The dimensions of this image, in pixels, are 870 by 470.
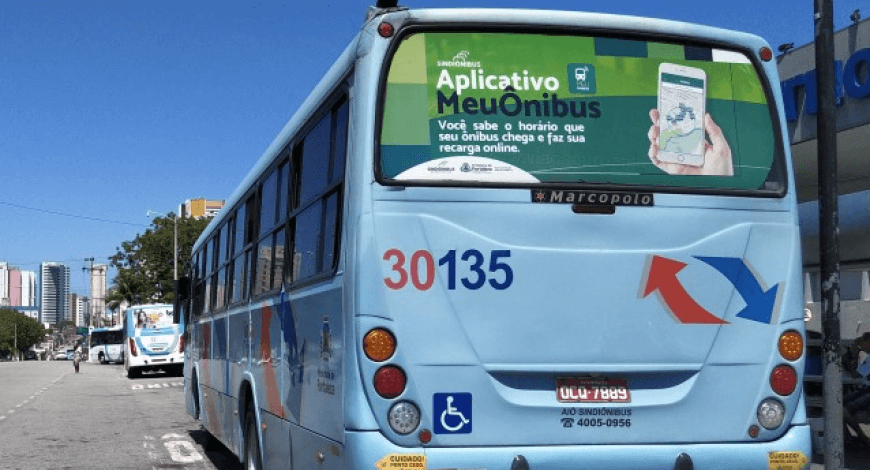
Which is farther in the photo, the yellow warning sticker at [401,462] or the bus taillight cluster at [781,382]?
the bus taillight cluster at [781,382]

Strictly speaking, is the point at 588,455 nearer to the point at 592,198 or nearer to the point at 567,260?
the point at 567,260

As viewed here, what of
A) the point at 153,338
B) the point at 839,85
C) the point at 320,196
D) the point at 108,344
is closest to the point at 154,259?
the point at 108,344

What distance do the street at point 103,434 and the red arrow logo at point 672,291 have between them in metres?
7.94

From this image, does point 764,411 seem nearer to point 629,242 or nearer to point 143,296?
point 629,242

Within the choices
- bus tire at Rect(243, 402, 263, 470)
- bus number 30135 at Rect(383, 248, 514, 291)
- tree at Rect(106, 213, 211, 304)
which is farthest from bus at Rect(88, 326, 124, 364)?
bus number 30135 at Rect(383, 248, 514, 291)

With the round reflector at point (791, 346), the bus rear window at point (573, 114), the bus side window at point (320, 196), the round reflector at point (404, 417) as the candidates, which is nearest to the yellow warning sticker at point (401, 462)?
the round reflector at point (404, 417)

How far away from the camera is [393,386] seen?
4.98m

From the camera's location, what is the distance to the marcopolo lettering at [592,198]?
17.3 feet

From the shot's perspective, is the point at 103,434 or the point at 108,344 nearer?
the point at 103,434

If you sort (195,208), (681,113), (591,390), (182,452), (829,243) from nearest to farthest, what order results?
(591,390) < (681,113) < (829,243) < (182,452) < (195,208)

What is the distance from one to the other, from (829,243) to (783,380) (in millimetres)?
3106

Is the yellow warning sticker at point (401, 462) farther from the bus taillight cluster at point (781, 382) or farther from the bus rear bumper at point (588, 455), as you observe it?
the bus taillight cluster at point (781, 382)

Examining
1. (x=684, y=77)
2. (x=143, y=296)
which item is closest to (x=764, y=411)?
(x=684, y=77)

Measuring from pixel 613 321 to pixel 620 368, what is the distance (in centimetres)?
23
